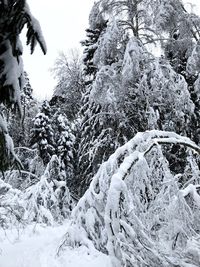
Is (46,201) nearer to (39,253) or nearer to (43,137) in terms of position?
(39,253)

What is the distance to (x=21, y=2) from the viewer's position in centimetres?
485

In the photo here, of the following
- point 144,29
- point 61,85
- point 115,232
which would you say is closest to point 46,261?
point 115,232

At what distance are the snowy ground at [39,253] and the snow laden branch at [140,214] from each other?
88 centimetres

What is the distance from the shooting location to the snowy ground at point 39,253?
23.7 ft

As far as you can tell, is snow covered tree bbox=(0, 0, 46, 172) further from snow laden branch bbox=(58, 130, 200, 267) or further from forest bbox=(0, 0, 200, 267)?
snow laden branch bbox=(58, 130, 200, 267)

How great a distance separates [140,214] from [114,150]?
8.75m

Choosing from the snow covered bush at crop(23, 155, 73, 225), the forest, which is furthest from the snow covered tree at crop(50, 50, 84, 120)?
the snow covered bush at crop(23, 155, 73, 225)

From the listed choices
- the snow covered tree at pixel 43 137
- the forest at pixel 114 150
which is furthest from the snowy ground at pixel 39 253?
the snow covered tree at pixel 43 137

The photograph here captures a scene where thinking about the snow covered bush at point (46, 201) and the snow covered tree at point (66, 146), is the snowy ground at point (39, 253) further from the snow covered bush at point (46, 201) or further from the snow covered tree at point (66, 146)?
the snow covered tree at point (66, 146)

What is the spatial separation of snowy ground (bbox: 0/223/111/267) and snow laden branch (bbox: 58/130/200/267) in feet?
2.88

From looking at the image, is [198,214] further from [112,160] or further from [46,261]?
[46,261]

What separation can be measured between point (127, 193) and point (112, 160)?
0.88 metres

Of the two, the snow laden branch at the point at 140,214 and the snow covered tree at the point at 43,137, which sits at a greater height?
the snow covered tree at the point at 43,137

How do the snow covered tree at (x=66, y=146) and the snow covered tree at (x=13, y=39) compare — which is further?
the snow covered tree at (x=66, y=146)
